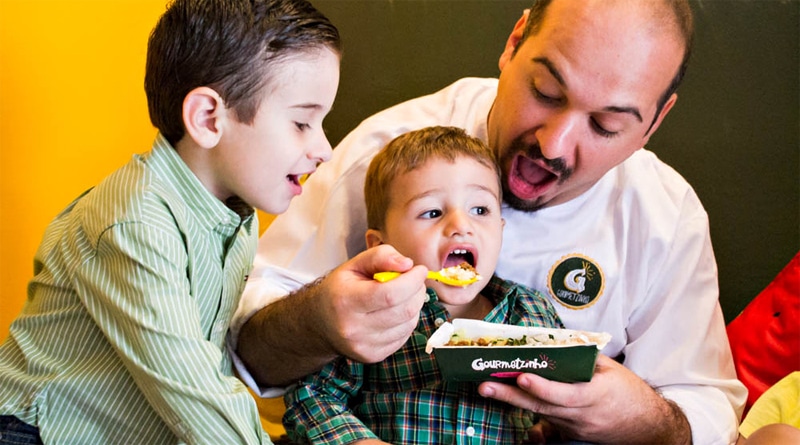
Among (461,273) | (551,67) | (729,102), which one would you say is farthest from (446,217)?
(729,102)

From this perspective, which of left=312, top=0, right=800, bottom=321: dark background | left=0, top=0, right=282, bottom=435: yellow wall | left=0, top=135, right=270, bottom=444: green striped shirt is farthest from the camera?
left=0, top=0, right=282, bottom=435: yellow wall

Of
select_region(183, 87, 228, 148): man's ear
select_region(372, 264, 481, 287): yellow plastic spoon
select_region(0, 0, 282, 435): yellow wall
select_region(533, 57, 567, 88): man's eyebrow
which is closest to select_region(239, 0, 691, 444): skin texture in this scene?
select_region(533, 57, 567, 88): man's eyebrow

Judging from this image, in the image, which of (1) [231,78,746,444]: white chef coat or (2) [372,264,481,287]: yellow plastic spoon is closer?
(2) [372,264,481,287]: yellow plastic spoon

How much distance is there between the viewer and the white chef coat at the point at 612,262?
162 cm

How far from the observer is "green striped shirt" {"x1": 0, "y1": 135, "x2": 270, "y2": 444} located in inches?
45.5

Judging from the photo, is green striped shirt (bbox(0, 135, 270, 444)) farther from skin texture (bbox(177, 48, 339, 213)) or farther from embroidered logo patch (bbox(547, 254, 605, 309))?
embroidered logo patch (bbox(547, 254, 605, 309))

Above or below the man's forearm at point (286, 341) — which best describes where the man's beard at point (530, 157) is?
above

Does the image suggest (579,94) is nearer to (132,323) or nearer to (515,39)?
(515,39)

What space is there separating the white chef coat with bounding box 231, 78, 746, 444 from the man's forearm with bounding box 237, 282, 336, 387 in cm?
11

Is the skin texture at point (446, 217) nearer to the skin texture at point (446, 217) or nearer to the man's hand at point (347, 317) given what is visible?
the skin texture at point (446, 217)

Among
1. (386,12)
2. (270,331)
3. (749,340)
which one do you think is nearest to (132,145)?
(386,12)

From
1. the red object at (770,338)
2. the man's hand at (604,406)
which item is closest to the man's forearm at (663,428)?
the man's hand at (604,406)

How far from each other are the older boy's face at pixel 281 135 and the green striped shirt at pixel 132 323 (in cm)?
6

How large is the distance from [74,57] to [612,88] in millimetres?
1318
